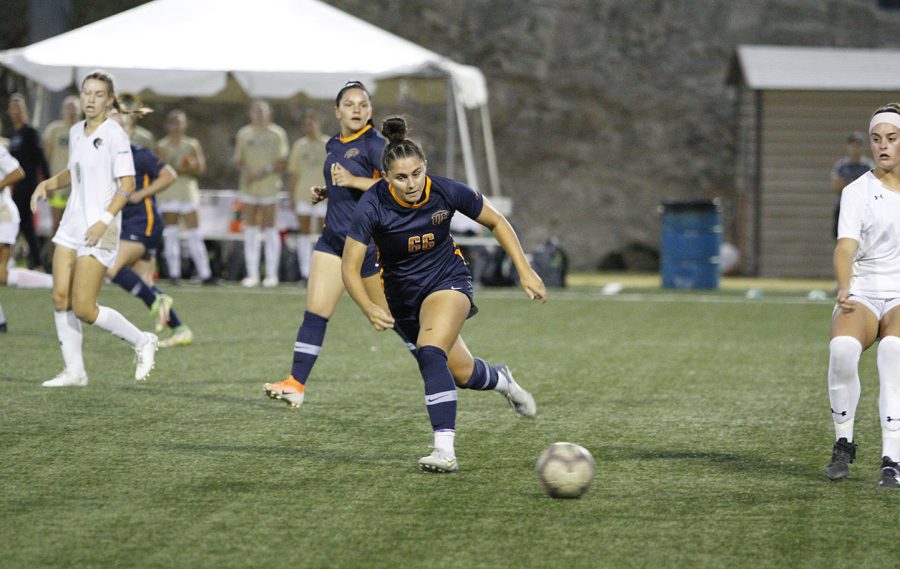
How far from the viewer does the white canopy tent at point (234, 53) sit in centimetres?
1779

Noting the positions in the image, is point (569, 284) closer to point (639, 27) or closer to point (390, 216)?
point (639, 27)

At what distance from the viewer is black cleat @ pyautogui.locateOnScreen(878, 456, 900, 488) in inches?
239

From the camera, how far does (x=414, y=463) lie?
21.5ft

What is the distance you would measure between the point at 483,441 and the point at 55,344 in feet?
17.7

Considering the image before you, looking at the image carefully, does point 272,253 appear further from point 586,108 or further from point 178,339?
point 586,108

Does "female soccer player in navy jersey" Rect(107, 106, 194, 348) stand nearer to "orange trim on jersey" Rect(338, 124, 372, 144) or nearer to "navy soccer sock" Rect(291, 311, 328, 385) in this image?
"orange trim on jersey" Rect(338, 124, 372, 144)

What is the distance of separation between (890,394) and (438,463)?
6.69 feet

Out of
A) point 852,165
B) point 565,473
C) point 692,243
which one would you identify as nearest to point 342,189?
point 565,473

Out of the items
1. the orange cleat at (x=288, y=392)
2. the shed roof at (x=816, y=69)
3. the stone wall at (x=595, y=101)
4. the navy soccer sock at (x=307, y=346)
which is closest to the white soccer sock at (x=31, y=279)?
the navy soccer sock at (x=307, y=346)

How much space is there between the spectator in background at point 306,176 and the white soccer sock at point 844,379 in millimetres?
11966

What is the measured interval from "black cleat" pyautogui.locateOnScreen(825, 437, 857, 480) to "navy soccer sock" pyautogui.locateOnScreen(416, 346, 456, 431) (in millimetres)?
1713

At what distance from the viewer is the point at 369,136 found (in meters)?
8.31

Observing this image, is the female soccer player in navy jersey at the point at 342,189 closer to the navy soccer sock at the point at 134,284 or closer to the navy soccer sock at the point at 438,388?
the navy soccer sock at the point at 438,388

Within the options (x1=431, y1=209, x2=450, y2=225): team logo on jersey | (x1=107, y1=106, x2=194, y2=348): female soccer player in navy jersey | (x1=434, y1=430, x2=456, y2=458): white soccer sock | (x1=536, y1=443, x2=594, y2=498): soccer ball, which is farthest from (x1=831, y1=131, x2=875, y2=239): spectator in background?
(x1=536, y1=443, x2=594, y2=498): soccer ball
